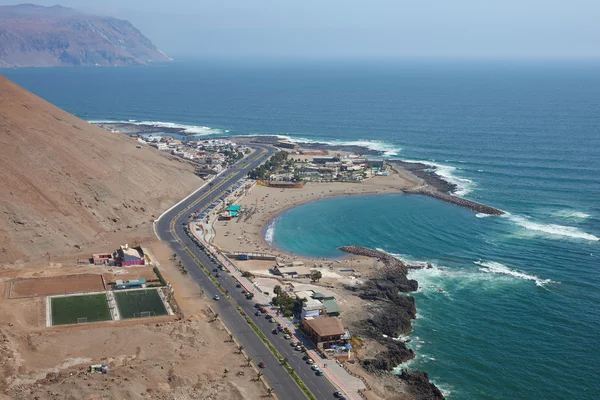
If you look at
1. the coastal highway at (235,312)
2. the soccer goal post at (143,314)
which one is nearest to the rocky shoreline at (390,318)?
the coastal highway at (235,312)

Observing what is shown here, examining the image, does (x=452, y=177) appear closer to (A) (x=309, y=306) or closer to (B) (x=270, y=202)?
(B) (x=270, y=202)

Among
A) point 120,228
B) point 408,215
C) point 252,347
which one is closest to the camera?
point 252,347

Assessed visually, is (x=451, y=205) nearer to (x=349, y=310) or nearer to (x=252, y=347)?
(x=349, y=310)

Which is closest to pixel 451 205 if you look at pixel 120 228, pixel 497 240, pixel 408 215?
pixel 408 215

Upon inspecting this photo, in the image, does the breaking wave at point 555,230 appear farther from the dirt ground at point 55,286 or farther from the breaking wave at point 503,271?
the dirt ground at point 55,286

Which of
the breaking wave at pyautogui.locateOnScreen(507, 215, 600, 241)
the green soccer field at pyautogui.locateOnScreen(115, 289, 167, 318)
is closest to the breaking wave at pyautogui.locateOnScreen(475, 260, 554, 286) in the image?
the breaking wave at pyautogui.locateOnScreen(507, 215, 600, 241)

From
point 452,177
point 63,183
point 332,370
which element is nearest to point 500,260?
point 332,370

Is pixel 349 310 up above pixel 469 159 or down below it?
below

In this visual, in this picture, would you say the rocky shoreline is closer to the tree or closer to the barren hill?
the tree
